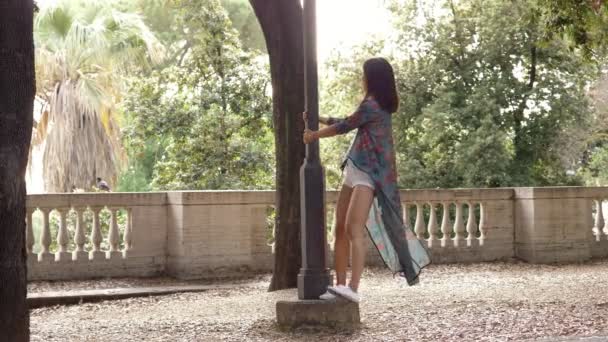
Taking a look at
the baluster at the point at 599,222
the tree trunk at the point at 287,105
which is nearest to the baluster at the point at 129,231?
the tree trunk at the point at 287,105

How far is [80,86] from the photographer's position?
24.6m

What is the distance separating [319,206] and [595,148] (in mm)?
22316

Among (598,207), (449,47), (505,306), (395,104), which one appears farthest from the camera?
(449,47)

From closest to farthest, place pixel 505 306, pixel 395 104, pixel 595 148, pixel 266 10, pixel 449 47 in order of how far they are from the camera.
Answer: pixel 395 104
pixel 505 306
pixel 266 10
pixel 449 47
pixel 595 148

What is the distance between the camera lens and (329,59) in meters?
22.5

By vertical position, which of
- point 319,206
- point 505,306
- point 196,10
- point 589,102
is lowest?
point 505,306

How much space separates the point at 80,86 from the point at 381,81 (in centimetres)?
1856

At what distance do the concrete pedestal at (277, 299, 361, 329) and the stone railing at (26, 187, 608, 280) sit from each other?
604cm

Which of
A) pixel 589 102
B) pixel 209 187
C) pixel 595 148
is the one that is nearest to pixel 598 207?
pixel 589 102

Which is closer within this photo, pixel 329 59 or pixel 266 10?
pixel 266 10

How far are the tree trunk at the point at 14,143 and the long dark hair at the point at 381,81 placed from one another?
8.15 ft

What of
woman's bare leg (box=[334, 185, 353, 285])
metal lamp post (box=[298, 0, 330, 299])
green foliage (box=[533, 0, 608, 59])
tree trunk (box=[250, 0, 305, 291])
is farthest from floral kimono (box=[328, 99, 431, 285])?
green foliage (box=[533, 0, 608, 59])

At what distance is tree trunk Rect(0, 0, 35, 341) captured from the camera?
6.27 metres

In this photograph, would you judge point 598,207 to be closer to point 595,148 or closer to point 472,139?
point 472,139
